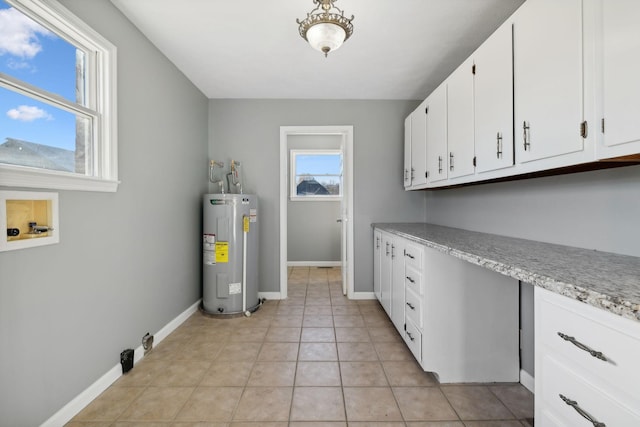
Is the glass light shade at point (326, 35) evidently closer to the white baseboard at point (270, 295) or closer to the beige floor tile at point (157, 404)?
the beige floor tile at point (157, 404)

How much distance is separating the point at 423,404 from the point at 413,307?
0.59m

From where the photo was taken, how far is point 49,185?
4.51 feet

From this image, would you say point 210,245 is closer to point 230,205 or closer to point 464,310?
point 230,205

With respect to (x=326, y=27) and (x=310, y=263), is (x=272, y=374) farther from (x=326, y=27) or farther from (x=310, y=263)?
(x=310, y=263)

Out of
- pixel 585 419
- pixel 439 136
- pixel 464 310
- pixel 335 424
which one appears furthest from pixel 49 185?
pixel 439 136

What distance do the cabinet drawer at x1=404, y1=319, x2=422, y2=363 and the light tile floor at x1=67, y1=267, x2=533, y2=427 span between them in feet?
0.43

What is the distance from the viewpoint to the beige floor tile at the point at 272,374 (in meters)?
1.81

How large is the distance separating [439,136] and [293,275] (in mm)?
3244

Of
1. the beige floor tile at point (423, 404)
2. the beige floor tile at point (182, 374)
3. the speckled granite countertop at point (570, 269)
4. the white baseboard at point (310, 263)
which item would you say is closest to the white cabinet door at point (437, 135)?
the speckled granite countertop at point (570, 269)

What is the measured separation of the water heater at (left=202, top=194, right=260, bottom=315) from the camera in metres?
2.90

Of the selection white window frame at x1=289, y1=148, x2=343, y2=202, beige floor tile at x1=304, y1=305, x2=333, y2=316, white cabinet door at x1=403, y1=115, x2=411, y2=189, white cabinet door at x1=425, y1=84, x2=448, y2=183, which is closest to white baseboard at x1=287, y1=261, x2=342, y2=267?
white window frame at x1=289, y1=148, x2=343, y2=202

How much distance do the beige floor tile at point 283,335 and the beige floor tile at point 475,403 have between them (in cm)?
124

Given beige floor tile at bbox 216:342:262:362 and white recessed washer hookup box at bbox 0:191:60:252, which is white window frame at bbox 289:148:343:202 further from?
white recessed washer hookup box at bbox 0:191:60:252

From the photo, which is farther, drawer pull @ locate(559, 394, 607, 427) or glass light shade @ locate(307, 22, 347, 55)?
glass light shade @ locate(307, 22, 347, 55)
